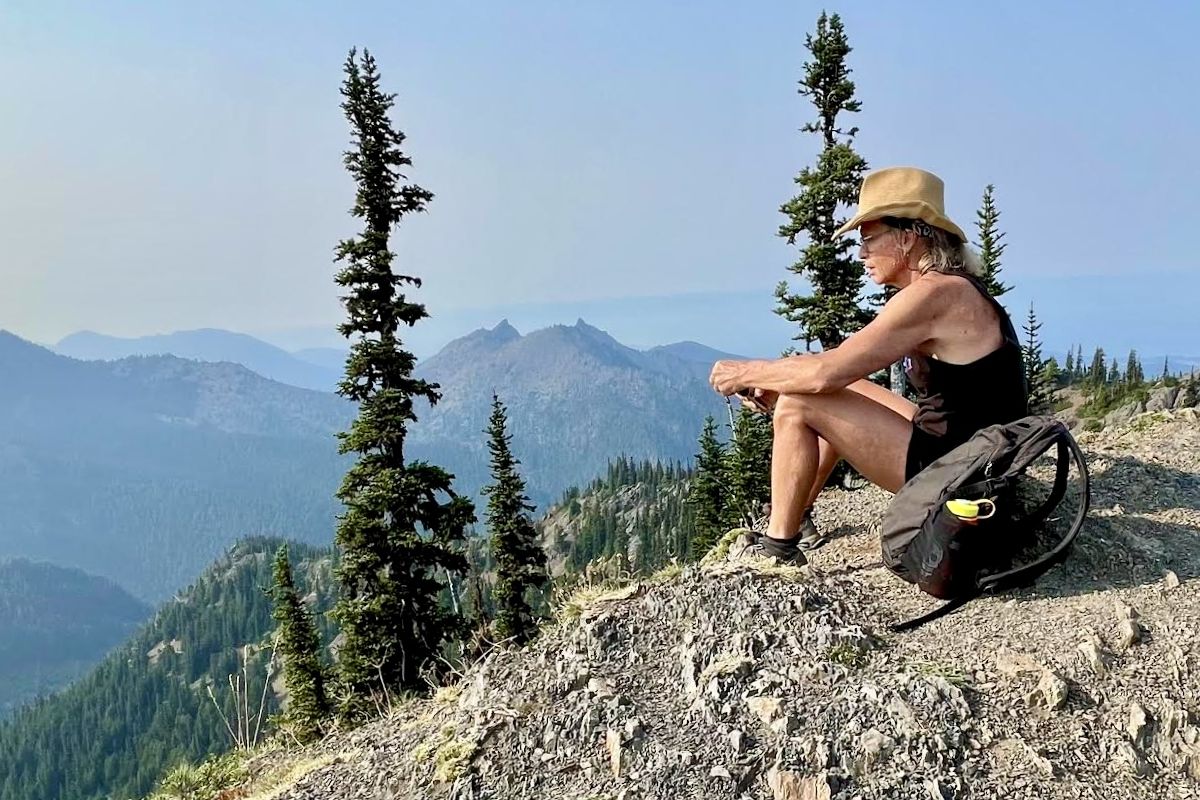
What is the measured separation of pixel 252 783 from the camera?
313 inches

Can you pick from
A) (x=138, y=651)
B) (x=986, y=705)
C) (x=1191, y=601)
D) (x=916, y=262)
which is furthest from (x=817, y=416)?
(x=138, y=651)

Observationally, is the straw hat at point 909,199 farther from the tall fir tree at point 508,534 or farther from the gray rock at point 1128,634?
the tall fir tree at point 508,534

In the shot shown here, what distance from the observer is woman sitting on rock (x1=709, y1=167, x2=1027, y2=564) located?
525 cm

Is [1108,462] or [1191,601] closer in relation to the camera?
[1191,601]

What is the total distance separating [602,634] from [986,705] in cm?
261

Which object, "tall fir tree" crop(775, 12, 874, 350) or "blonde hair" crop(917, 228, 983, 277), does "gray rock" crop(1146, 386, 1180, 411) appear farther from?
"blonde hair" crop(917, 228, 983, 277)

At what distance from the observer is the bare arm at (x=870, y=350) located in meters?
5.20

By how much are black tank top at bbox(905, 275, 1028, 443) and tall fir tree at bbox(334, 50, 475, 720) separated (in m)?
15.8

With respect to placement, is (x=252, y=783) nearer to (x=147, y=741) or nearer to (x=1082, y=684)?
(x=1082, y=684)

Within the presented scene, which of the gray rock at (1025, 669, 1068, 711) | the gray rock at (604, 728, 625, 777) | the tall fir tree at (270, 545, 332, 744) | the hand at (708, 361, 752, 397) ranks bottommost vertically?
the tall fir tree at (270, 545, 332, 744)

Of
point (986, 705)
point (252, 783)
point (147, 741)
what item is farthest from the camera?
point (147, 741)

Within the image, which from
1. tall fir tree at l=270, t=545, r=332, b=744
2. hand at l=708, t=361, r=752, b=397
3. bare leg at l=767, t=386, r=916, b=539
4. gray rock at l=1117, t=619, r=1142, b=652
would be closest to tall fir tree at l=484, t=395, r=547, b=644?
tall fir tree at l=270, t=545, r=332, b=744

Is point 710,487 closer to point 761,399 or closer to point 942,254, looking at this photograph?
point 761,399

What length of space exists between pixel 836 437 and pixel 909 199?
1.73 meters
